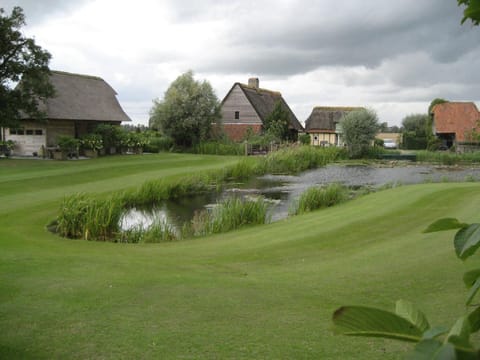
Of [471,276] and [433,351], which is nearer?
[433,351]

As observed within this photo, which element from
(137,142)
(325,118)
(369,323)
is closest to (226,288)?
(369,323)

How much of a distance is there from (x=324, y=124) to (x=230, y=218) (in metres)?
59.0

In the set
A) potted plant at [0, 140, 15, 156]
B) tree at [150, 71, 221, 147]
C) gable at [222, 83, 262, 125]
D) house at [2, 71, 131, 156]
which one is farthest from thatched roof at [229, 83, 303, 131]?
potted plant at [0, 140, 15, 156]

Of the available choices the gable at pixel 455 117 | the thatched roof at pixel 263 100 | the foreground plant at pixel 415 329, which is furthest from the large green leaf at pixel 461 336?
the gable at pixel 455 117

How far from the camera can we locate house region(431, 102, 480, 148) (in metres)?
55.7

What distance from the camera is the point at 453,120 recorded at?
5691cm

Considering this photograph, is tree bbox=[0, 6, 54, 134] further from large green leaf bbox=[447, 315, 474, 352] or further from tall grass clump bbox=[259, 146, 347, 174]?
large green leaf bbox=[447, 315, 474, 352]

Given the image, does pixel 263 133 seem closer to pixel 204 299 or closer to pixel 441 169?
pixel 441 169

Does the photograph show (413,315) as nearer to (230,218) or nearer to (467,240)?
(467,240)

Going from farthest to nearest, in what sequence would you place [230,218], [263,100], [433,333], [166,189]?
[263,100] → [166,189] → [230,218] → [433,333]

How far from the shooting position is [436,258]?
7895mm

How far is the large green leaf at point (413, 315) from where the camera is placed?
0.92m

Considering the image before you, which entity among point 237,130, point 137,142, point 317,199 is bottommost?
point 317,199

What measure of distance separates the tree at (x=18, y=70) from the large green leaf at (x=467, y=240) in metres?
29.4
